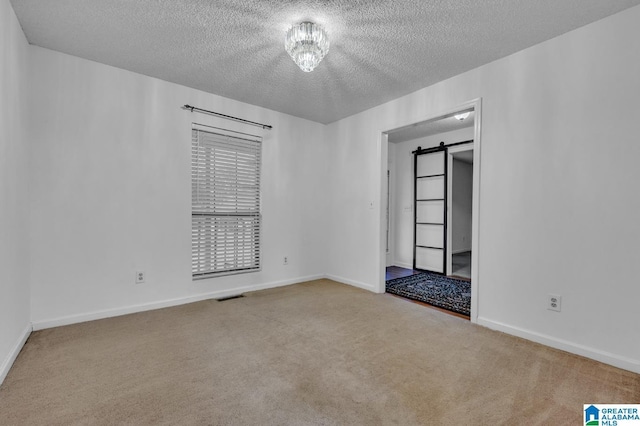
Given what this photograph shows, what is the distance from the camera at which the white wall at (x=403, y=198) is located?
5703mm

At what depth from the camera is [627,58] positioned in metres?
2.07

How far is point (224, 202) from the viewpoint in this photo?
3.74 metres

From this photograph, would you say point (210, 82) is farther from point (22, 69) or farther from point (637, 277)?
point (637, 277)

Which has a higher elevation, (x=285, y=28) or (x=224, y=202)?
(x=285, y=28)

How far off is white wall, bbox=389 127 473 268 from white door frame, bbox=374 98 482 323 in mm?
1922

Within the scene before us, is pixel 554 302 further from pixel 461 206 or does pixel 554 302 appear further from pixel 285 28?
pixel 461 206

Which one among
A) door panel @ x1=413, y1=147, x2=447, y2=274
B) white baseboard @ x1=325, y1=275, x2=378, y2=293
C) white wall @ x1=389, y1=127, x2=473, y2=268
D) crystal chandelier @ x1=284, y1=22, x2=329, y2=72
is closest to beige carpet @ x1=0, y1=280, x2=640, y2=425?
white baseboard @ x1=325, y1=275, x2=378, y2=293

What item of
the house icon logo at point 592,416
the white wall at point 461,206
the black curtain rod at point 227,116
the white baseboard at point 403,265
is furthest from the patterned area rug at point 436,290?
the black curtain rod at point 227,116

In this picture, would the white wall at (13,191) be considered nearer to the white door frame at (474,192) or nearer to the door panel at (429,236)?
the white door frame at (474,192)

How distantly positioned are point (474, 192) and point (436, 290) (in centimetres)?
171

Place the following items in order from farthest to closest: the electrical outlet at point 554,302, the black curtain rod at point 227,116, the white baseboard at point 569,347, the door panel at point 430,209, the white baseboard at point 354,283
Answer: the door panel at point 430,209 → the white baseboard at point 354,283 → the black curtain rod at point 227,116 → the electrical outlet at point 554,302 → the white baseboard at point 569,347

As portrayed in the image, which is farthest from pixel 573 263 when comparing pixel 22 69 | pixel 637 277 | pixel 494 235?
pixel 22 69

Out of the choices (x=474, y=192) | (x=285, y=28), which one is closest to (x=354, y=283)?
(x=474, y=192)

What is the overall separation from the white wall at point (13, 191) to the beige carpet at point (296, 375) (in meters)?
0.26
